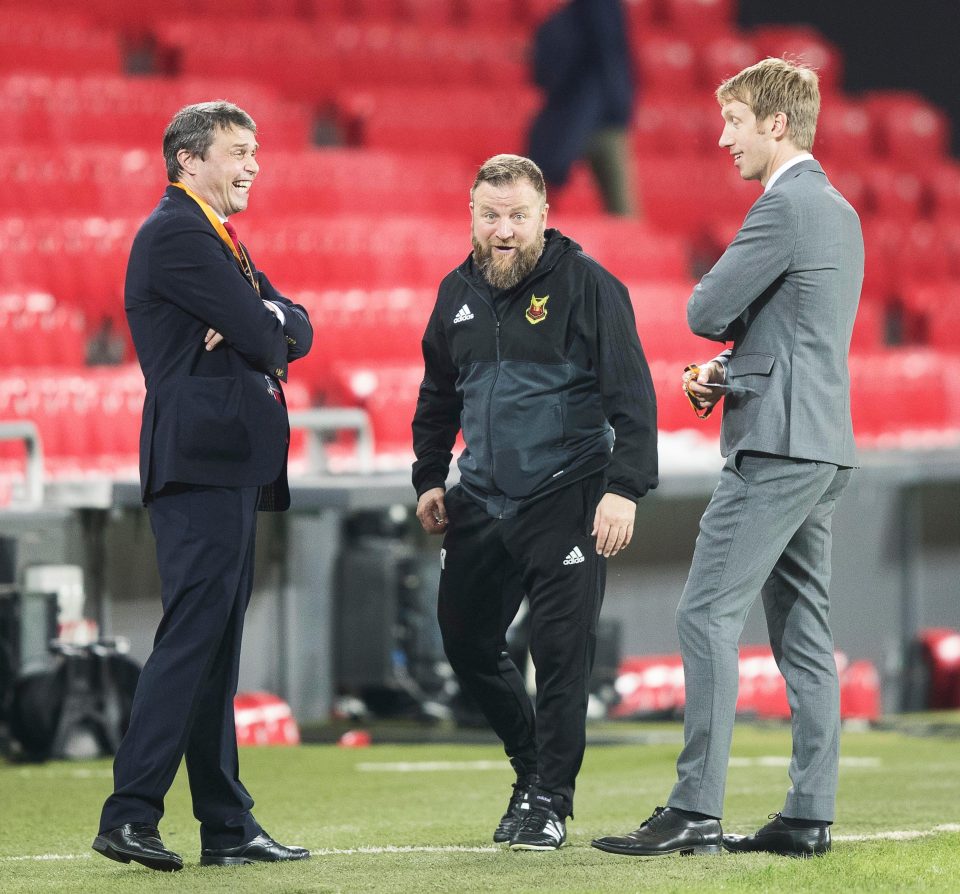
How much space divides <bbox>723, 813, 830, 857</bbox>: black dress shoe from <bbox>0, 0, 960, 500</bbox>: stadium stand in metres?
5.03

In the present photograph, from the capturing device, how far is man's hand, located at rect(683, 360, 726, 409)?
3824 mm

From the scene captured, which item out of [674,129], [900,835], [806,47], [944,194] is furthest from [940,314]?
[900,835]

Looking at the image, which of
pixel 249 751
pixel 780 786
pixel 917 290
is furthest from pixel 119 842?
pixel 917 290

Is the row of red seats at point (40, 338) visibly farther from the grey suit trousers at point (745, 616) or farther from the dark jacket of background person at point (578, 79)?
the grey suit trousers at point (745, 616)

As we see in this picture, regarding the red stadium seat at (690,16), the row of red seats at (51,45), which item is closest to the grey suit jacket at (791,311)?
the row of red seats at (51,45)

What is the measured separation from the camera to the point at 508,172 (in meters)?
4.05

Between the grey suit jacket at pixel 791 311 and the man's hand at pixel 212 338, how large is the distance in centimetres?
98

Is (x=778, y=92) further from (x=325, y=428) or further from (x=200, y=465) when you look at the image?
(x=325, y=428)

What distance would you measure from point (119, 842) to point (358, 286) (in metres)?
7.10

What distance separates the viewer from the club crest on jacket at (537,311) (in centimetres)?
A: 409

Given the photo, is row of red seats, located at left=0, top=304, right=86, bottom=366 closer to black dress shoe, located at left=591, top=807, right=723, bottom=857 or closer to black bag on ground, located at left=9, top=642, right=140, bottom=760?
black bag on ground, located at left=9, top=642, right=140, bottom=760

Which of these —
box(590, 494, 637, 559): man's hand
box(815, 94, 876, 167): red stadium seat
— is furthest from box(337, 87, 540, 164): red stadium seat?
box(590, 494, 637, 559): man's hand

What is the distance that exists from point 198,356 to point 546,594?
36.4 inches

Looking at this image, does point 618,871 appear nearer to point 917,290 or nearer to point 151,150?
point 151,150
